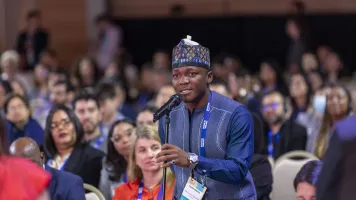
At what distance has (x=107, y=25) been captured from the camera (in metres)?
14.9

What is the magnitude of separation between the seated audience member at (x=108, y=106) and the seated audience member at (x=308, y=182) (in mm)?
3418

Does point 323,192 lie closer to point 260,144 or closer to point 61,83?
point 260,144

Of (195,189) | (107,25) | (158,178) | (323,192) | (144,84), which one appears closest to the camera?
(323,192)

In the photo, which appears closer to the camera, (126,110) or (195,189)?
(195,189)

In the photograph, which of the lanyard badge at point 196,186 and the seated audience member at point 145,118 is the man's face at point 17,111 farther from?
the lanyard badge at point 196,186

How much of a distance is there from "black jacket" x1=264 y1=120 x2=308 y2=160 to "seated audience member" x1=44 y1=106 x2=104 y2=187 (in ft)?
6.49

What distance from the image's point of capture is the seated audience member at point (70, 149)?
6.25 m

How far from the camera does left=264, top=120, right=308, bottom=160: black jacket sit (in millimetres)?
7598

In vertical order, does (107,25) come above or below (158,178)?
above

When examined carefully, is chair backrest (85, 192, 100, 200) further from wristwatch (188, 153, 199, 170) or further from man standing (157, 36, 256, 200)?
wristwatch (188, 153, 199, 170)

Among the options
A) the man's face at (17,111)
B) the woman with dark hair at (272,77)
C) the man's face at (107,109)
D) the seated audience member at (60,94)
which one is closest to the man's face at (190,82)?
the man's face at (17,111)

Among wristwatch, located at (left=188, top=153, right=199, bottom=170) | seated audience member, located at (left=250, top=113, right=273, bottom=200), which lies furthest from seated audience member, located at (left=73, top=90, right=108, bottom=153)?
wristwatch, located at (left=188, top=153, right=199, bottom=170)

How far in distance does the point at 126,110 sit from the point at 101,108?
3.03 feet

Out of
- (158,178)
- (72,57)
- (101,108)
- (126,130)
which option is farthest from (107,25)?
(158,178)
